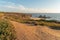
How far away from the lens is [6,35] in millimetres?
9719

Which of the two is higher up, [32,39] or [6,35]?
[6,35]

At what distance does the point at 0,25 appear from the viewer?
33.1 feet

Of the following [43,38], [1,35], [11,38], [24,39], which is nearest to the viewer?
[1,35]

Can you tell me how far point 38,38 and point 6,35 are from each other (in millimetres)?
4484

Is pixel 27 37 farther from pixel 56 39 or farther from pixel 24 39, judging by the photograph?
pixel 56 39

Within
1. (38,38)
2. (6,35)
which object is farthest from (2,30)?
(38,38)

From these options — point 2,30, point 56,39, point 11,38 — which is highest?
point 2,30

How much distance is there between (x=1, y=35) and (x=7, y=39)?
578 millimetres

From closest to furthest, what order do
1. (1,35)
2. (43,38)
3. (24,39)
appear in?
(1,35), (24,39), (43,38)

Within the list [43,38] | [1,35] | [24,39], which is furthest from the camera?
[43,38]

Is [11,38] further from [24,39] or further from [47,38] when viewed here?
[47,38]

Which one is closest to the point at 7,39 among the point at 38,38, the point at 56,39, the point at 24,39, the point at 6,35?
the point at 6,35

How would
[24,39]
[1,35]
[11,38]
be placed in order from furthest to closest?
[24,39]
[11,38]
[1,35]

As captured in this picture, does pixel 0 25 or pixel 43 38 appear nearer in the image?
pixel 0 25
